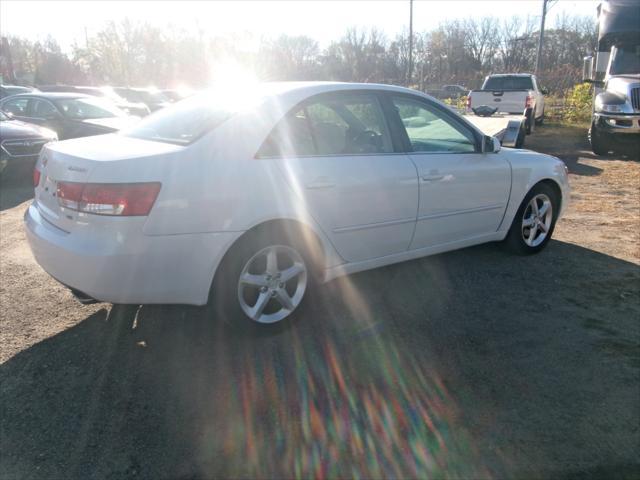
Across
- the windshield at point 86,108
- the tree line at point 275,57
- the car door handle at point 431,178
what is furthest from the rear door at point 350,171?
the tree line at point 275,57

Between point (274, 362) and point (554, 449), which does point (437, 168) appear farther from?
point (554, 449)

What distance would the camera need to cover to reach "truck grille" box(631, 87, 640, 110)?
11102 mm

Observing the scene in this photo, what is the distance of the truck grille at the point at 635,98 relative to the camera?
36.4 ft

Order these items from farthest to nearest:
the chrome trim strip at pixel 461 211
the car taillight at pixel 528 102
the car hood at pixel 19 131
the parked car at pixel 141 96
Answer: the parked car at pixel 141 96 < the car taillight at pixel 528 102 < the car hood at pixel 19 131 < the chrome trim strip at pixel 461 211

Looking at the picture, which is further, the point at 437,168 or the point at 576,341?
the point at 437,168

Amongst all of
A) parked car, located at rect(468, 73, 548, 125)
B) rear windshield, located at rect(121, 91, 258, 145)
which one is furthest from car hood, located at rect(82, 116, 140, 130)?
parked car, located at rect(468, 73, 548, 125)

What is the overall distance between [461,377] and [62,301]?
2905 millimetres

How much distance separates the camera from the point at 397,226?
3867 millimetres

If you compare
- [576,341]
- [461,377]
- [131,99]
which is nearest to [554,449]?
[461,377]

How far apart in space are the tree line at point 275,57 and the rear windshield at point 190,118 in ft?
139

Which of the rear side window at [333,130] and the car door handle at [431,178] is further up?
the rear side window at [333,130]

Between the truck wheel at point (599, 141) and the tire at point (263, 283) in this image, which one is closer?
the tire at point (263, 283)

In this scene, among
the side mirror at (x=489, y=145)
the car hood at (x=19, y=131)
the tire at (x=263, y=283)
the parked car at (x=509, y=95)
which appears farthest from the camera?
the parked car at (x=509, y=95)

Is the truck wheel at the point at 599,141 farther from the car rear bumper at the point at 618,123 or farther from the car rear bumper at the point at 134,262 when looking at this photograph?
the car rear bumper at the point at 134,262
